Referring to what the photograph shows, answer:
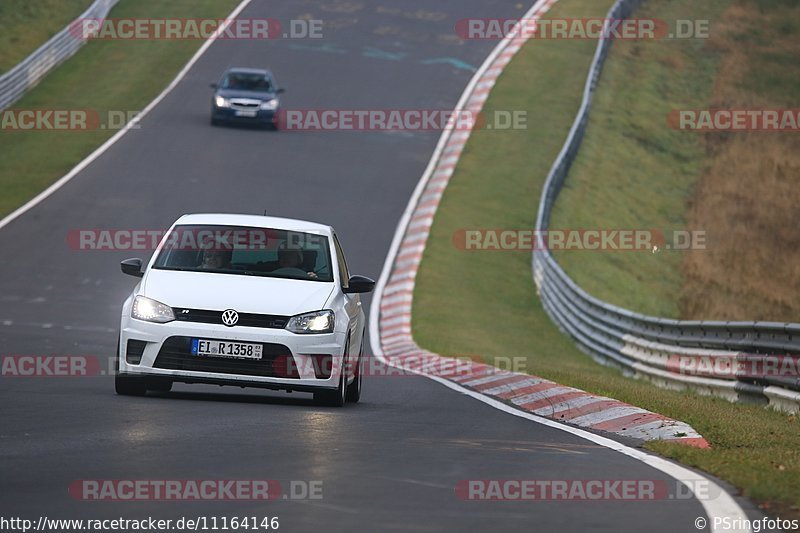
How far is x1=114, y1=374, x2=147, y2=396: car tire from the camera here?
1267 centimetres

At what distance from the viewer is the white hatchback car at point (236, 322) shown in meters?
12.4

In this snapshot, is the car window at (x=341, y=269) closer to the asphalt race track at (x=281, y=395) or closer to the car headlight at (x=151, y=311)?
the asphalt race track at (x=281, y=395)

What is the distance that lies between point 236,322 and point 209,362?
15.2 inches

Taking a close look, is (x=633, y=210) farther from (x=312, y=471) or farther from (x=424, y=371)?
(x=312, y=471)

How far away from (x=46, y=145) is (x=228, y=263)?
23414mm

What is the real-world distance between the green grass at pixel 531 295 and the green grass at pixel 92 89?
8461 mm

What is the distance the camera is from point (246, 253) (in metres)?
13.4

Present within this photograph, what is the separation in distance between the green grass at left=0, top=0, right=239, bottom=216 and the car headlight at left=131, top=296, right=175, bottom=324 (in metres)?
17.9
